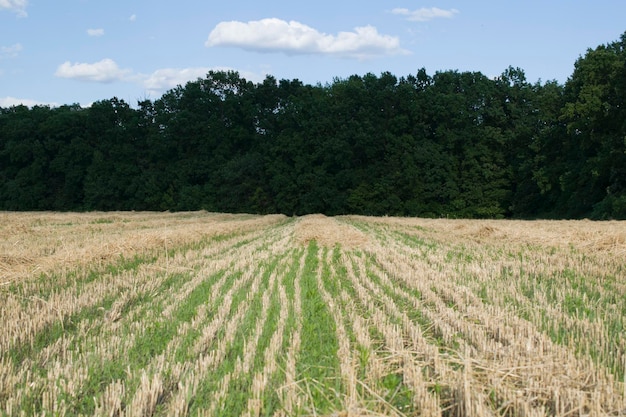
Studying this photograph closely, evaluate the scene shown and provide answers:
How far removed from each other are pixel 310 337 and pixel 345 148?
4936 centimetres

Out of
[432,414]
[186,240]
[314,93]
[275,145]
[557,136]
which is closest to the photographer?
[432,414]

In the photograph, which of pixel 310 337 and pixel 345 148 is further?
pixel 345 148

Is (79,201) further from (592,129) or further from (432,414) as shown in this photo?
(432,414)

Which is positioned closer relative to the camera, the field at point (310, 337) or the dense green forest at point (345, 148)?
the field at point (310, 337)

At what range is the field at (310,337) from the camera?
430 cm

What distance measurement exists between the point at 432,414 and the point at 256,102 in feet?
206

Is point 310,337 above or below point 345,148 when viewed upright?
below

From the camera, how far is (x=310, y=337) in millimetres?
6121

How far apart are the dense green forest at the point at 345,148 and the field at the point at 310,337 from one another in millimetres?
31625

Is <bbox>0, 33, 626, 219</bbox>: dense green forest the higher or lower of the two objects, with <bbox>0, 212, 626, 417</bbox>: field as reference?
higher

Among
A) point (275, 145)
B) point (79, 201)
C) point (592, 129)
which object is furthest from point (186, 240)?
point (79, 201)

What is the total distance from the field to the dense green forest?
31.6 metres

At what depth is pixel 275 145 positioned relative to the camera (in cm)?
5850

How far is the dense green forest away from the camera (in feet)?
140
